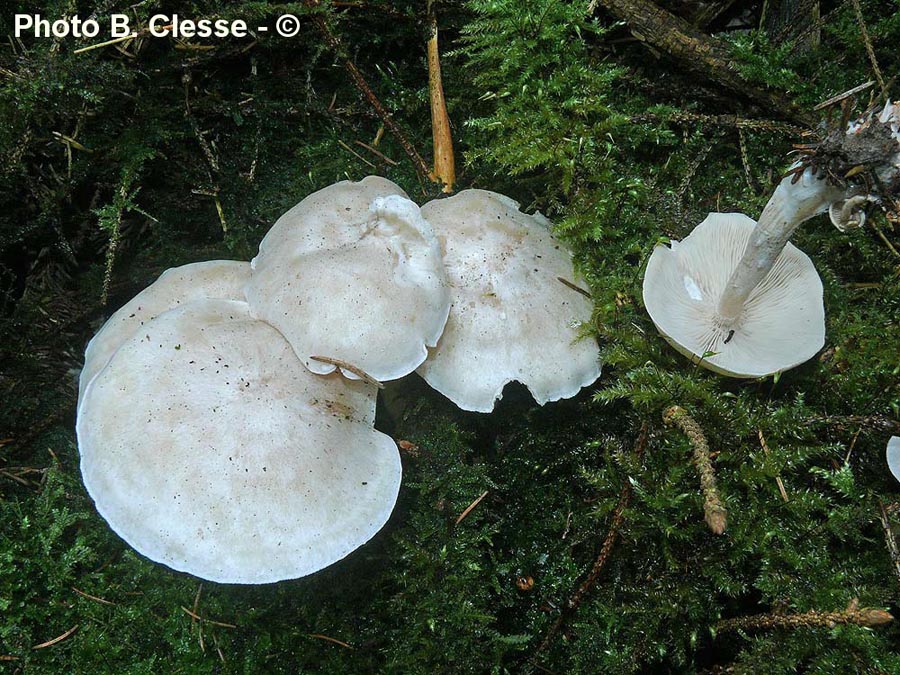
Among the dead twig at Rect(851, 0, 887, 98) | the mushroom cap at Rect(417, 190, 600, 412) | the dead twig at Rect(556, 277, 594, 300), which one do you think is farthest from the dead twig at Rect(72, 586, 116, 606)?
the dead twig at Rect(851, 0, 887, 98)

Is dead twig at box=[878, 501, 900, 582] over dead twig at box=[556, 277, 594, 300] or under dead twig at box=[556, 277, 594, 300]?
under

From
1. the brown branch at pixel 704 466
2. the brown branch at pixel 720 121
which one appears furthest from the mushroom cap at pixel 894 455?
the brown branch at pixel 720 121

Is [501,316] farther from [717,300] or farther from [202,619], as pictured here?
[202,619]

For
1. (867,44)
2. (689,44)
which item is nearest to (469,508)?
(689,44)

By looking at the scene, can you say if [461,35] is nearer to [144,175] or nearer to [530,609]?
[144,175]

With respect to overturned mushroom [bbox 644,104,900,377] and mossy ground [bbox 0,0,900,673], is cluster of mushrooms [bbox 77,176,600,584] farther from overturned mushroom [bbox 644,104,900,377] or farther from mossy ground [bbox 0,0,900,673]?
overturned mushroom [bbox 644,104,900,377]

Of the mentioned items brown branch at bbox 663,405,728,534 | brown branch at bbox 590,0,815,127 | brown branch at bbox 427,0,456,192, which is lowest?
brown branch at bbox 663,405,728,534
